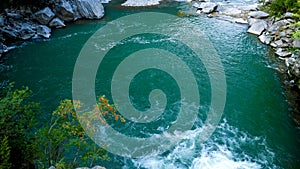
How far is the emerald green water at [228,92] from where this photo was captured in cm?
956

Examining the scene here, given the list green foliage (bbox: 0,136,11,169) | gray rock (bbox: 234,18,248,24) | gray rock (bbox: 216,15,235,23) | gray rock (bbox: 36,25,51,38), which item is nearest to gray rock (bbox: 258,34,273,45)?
gray rock (bbox: 234,18,248,24)

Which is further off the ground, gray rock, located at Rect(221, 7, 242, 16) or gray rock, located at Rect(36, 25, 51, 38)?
gray rock, located at Rect(221, 7, 242, 16)

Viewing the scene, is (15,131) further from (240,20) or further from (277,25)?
(240,20)

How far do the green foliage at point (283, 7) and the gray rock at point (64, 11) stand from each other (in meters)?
18.8

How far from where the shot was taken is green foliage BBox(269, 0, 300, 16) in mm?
20109

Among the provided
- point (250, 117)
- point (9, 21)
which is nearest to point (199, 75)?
point (250, 117)

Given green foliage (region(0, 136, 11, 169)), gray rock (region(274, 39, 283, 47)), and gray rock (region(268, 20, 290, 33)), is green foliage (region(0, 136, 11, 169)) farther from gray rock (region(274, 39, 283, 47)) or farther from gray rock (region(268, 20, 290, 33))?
gray rock (region(268, 20, 290, 33))

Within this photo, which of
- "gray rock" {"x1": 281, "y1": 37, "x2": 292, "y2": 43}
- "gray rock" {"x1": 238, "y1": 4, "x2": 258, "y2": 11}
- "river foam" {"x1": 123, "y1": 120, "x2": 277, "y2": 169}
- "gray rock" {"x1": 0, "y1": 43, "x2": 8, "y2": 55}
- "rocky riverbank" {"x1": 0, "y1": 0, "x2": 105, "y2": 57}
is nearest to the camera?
"river foam" {"x1": 123, "y1": 120, "x2": 277, "y2": 169}

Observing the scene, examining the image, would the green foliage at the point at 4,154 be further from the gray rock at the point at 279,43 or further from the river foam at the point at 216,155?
the gray rock at the point at 279,43

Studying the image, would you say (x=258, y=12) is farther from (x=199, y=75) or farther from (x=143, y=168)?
(x=143, y=168)

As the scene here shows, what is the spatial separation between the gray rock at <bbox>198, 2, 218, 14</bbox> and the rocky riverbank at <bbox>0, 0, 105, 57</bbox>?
34.9 feet

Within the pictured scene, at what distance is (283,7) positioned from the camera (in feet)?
69.6

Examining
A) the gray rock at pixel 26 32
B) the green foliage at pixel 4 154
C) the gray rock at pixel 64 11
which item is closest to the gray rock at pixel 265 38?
the gray rock at pixel 64 11

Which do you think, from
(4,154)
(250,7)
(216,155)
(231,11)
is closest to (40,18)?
(231,11)
